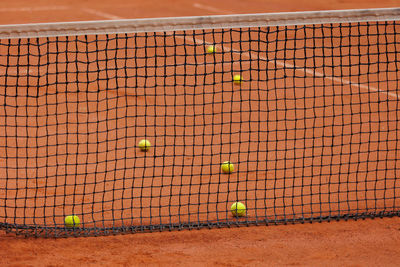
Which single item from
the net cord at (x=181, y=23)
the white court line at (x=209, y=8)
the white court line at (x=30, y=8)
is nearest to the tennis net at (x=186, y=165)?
the net cord at (x=181, y=23)

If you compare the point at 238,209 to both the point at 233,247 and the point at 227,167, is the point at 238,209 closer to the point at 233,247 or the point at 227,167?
the point at 233,247

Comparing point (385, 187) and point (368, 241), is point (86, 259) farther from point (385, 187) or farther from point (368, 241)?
point (385, 187)

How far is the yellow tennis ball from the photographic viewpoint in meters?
7.49

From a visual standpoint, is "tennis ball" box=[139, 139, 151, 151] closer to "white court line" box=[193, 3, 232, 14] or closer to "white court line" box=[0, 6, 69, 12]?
"white court line" box=[193, 3, 232, 14]

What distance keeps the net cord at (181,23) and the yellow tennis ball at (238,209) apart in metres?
1.91

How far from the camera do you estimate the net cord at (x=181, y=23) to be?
681cm

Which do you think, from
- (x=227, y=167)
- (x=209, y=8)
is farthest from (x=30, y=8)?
(x=227, y=167)

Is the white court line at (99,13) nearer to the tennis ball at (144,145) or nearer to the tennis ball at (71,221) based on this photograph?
the tennis ball at (144,145)

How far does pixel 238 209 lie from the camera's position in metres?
7.49

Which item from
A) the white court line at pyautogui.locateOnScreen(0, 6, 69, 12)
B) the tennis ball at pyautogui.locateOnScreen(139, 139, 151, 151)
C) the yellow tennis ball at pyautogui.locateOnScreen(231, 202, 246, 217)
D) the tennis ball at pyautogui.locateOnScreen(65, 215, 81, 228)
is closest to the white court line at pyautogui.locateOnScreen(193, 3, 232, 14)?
the white court line at pyautogui.locateOnScreen(0, 6, 69, 12)

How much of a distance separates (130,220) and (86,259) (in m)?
0.86

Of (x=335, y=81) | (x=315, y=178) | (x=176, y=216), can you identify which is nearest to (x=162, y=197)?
(x=176, y=216)

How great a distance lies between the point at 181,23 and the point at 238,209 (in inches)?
81.7

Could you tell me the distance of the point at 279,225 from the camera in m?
7.39
